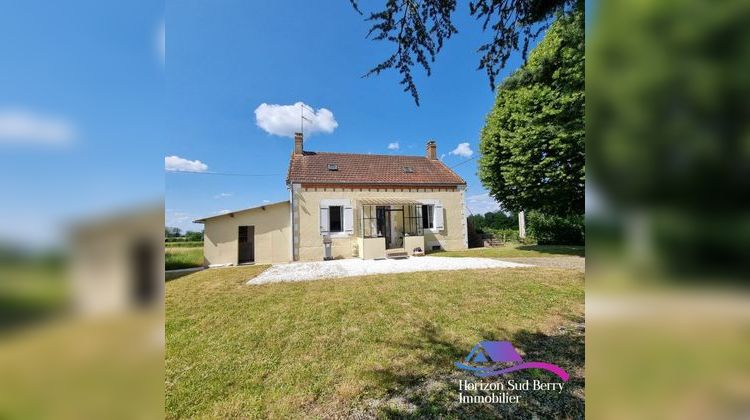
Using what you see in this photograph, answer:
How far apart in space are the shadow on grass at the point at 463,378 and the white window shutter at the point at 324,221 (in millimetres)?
9961

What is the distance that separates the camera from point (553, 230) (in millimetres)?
16500

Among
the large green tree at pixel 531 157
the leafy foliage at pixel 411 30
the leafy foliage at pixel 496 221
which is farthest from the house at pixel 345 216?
the leafy foliage at pixel 411 30

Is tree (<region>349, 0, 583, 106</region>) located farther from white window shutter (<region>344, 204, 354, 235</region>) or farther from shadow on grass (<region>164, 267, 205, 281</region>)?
shadow on grass (<region>164, 267, 205, 281</region>)

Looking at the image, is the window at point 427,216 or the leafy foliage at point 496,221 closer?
the window at point 427,216

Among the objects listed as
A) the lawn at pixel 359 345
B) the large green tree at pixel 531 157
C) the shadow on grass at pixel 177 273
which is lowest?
the shadow on grass at pixel 177 273

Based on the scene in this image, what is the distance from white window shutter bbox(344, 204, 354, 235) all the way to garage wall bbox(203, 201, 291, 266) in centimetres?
289

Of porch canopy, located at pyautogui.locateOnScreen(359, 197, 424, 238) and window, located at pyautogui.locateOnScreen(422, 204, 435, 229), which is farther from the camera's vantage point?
window, located at pyautogui.locateOnScreen(422, 204, 435, 229)

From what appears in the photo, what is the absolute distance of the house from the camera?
12.6 metres
